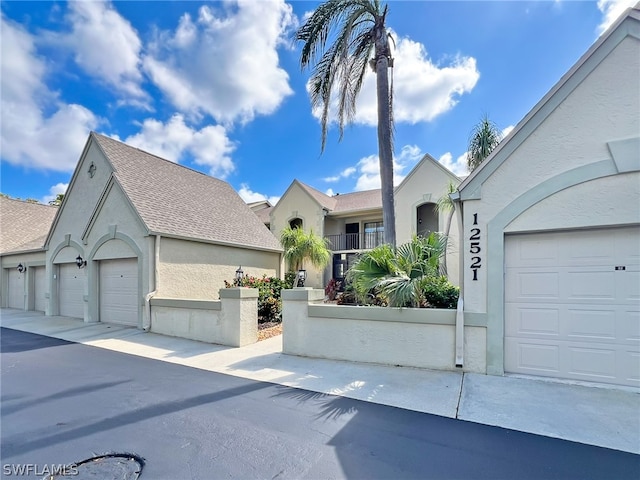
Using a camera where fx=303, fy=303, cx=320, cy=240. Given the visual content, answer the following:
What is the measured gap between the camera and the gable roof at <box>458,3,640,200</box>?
510cm

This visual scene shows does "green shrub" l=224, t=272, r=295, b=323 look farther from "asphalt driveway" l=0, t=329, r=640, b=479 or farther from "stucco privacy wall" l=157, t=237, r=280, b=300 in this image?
"asphalt driveway" l=0, t=329, r=640, b=479

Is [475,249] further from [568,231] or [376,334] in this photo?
[376,334]

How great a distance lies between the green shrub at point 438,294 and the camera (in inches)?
258

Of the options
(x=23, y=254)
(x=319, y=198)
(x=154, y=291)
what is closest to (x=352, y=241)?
(x=319, y=198)

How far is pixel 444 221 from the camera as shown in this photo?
16234mm

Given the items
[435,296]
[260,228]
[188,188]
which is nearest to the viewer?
[435,296]

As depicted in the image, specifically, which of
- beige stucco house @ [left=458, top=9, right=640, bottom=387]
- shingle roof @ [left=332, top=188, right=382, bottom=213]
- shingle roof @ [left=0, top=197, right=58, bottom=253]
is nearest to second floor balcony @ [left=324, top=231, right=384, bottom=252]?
shingle roof @ [left=332, top=188, right=382, bottom=213]

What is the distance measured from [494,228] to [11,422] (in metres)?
8.22

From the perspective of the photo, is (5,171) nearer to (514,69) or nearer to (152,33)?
(152,33)

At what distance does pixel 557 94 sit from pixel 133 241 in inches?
495

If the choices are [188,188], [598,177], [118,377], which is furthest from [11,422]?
[188,188]

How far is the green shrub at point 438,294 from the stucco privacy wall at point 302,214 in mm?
12335

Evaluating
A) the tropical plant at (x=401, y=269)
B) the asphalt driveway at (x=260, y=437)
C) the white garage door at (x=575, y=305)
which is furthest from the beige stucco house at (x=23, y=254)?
the white garage door at (x=575, y=305)

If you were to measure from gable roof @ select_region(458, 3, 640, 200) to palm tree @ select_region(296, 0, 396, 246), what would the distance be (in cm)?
331
